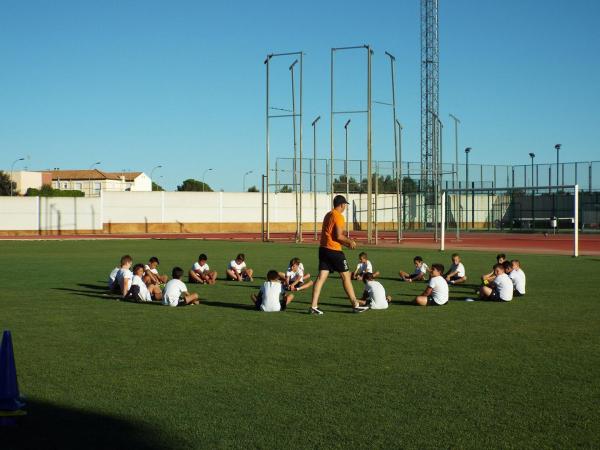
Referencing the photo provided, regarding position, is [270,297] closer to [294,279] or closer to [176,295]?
[176,295]

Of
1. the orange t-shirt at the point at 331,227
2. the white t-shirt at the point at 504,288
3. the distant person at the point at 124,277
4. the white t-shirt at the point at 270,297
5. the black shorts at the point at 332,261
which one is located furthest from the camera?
the distant person at the point at 124,277

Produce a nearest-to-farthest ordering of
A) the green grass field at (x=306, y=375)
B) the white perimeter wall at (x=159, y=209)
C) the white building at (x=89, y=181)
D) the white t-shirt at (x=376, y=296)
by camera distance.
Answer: the green grass field at (x=306, y=375) → the white t-shirt at (x=376, y=296) → the white perimeter wall at (x=159, y=209) → the white building at (x=89, y=181)

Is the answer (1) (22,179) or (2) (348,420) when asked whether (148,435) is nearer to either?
(2) (348,420)

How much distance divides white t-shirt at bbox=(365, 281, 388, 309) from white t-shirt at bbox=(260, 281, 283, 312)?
165 centimetres

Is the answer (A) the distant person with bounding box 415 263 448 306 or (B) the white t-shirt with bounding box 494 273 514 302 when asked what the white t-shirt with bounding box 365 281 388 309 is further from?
(B) the white t-shirt with bounding box 494 273 514 302

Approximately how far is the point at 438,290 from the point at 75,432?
9.70m

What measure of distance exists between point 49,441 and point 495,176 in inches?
2660

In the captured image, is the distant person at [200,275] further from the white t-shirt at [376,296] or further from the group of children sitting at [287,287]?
the white t-shirt at [376,296]

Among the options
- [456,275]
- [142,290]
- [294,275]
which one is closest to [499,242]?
[456,275]

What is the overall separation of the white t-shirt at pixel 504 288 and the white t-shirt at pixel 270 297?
453 centimetres

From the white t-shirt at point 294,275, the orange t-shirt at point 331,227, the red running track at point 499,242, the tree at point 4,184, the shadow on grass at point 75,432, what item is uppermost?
the tree at point 4,184

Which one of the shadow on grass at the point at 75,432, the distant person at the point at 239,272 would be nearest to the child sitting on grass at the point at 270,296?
the distant person at the point at 239,272

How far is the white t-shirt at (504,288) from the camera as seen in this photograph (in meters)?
15.6

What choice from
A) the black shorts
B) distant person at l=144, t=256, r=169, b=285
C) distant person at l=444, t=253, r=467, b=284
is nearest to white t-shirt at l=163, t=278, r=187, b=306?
distant person at l=144, t=256, r=169, b=285
